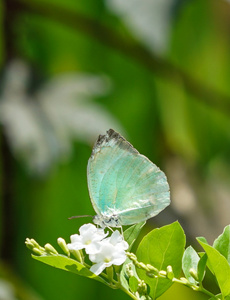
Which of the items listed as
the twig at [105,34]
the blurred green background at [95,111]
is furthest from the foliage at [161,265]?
the twig at [105,34]

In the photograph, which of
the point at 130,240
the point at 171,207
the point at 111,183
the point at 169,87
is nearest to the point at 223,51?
the point at 169,87

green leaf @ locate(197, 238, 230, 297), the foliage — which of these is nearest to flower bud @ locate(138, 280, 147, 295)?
the foliage

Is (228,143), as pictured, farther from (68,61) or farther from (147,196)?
(147,196)

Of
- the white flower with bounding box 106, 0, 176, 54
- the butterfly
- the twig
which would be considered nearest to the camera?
the butterfly

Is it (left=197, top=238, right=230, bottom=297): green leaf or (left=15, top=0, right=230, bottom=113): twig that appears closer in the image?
(left=197, top=238, right=230, bottom=297): green leaf

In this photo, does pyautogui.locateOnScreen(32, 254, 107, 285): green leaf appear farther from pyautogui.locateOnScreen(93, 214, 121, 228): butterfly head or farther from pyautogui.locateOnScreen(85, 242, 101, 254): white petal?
pyautogui.locateOnScreen(93, 214, 121, 228): butterfly head

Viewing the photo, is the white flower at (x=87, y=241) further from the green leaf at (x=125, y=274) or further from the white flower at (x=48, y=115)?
the white flower at (x=48, y=115)
